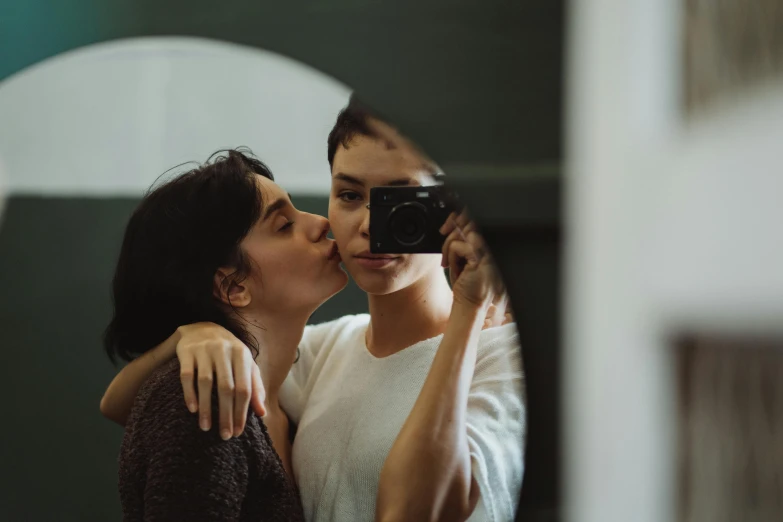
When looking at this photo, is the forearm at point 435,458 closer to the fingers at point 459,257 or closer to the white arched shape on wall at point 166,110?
the fingers at point 459,257

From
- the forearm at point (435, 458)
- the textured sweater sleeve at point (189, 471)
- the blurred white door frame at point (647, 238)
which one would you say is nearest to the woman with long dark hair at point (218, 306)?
the textured sweater sleeve at point (189, 471)

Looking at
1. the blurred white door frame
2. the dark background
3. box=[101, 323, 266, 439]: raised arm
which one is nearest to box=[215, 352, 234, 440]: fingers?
box=[101, 323, 266, 439]: raised arm

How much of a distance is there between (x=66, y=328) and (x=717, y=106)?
0.77 m

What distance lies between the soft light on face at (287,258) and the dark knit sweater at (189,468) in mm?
131

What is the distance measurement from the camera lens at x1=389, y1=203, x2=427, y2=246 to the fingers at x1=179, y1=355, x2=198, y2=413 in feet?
0.88

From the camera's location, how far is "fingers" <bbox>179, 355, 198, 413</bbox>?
88 centimetres

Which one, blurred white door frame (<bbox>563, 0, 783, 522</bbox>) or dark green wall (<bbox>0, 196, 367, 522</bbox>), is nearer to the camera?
blurred white door frame (<bbox>563, 0, 783, 522</bbox>)

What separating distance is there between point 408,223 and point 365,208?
53 millimetres

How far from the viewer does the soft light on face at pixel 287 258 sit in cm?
92

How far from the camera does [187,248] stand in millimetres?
907

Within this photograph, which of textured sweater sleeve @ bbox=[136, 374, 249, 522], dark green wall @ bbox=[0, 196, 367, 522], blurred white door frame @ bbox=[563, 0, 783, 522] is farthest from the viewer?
dark green wall @ bbox=[0, 196, 367, 522]

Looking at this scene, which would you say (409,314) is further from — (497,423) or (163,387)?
(163,387)

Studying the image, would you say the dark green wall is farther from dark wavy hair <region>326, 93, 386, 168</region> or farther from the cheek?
dark wavy hair <region>326, 93, 386, 168</region>

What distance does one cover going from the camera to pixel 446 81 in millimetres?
912
